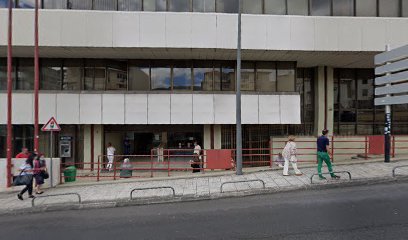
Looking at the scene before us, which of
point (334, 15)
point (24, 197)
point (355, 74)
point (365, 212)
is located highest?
point (334, 15)

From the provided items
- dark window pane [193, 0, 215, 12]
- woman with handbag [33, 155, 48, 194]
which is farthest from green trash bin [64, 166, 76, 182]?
dark window pane [193, 0, 215, 12]

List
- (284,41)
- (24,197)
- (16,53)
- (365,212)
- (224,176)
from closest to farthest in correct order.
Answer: (365,212) < (24,197) < (224,176) < (284,41) < (16,53)

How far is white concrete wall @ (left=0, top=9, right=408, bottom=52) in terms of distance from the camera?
1262 cm

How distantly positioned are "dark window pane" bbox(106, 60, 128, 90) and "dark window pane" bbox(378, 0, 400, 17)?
1476 centimetres

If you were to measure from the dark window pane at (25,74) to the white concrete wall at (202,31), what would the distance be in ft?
7.99

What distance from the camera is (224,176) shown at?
10.9m

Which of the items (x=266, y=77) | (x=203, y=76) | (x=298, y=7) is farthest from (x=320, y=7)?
(x=203, y=76)

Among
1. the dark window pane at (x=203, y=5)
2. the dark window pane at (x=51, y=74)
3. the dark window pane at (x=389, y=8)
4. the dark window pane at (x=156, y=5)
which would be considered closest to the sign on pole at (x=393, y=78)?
the dark window pane at (x=389, y=8)

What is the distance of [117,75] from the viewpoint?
49.3 ft

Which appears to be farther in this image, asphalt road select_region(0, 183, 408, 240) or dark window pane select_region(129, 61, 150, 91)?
dark window pane select_region(129, 61, 150, 91)

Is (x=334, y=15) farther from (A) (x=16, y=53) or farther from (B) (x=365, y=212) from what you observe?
(A) (x=16, y=53)

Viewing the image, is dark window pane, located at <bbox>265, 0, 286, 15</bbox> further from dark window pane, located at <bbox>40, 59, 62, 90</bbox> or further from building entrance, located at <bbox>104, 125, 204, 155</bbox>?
dark window pane, located at <bbox>40, 59, 62, 90</bbox>

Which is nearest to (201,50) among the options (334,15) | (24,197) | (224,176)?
(224,176)

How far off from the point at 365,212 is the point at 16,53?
17044 millimetres
